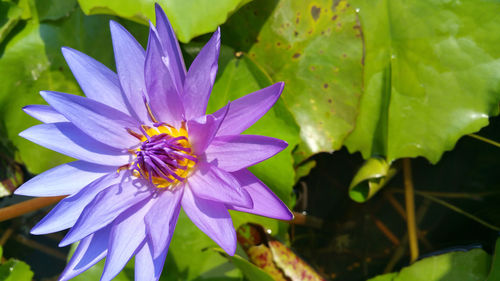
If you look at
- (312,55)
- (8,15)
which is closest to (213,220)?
(312,55)

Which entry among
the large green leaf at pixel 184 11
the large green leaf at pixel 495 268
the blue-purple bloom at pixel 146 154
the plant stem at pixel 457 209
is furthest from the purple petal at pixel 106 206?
the plant stem at pixel 457 209

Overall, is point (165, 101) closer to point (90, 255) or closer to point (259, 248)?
point (90, 255)

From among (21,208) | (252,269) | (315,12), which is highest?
(315,12)

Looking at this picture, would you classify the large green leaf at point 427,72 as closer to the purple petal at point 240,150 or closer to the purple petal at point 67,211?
A: the purple petal at point 240,150

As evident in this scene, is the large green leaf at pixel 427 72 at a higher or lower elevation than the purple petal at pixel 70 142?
lower

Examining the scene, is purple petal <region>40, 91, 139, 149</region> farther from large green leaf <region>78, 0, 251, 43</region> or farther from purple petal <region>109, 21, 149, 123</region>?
large green leaf <region>78, 0, 251, 43</region>

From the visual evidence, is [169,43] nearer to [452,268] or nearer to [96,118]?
[96,118]
